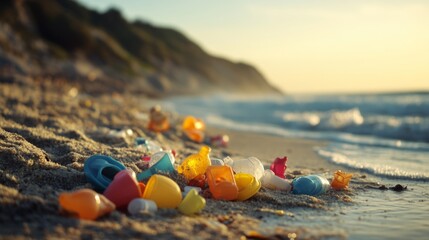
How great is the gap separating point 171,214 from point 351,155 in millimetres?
4468

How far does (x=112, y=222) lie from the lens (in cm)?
295

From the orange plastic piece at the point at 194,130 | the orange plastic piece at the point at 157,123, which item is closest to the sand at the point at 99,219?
the orange plastic piece at the point at 194,130

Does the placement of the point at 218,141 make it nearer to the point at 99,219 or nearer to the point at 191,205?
the point at 191,205

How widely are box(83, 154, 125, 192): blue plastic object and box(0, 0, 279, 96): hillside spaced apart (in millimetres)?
15918

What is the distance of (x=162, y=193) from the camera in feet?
10.9

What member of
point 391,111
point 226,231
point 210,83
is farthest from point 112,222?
point 210,83

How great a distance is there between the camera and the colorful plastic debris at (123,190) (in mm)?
3254

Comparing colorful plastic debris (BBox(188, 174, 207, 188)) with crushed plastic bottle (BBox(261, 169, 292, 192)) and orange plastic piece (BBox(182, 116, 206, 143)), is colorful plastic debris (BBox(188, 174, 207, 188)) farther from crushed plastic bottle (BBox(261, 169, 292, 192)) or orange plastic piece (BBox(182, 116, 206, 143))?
orange plastic piece (BBox(182, 116, 206, 143))

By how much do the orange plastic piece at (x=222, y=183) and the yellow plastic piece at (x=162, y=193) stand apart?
17.1 inches

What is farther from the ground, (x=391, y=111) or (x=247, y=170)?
(x=391, y=111)

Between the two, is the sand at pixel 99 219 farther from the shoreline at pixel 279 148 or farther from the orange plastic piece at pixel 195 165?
the orange plastic piece at pixel 195 165

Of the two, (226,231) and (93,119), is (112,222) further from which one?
(93,119)

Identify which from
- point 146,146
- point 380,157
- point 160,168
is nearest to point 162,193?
point 160,168

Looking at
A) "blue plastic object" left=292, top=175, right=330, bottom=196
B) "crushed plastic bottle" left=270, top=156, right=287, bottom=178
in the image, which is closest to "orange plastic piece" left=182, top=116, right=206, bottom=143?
"crushed plastic bottle" left=270, top=156, right=287, bottom=178
